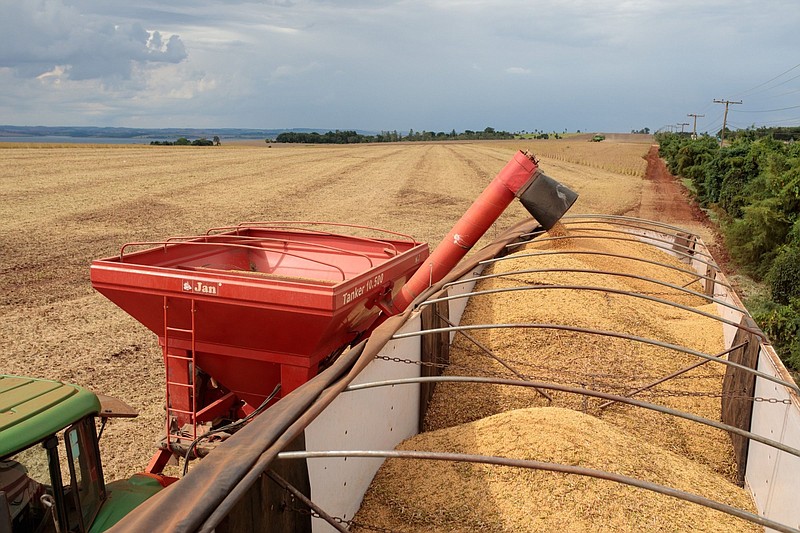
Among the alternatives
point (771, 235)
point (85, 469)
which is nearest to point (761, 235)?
point (771, 235)

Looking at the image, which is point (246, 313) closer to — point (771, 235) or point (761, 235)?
point (761, 235)

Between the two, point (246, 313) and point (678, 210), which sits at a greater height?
point (246, 313)

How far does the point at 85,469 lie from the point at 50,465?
376 mm

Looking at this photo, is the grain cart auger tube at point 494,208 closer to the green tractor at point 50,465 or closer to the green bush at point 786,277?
the green tractor at point 50,465

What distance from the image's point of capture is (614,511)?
4211mm

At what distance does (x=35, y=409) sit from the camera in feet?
11.4

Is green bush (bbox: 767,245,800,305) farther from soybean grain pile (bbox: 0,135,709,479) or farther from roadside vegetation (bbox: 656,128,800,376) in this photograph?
soybean grain pile (bbox: 0,135,709,479)

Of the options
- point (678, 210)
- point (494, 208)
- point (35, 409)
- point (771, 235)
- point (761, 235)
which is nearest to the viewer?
point (35, 409)

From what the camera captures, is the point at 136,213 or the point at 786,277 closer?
the point at 786,277

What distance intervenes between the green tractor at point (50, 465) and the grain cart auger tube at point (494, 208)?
3241mm

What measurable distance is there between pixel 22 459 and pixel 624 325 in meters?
6.83

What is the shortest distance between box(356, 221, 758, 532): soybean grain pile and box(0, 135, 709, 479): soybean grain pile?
325cm

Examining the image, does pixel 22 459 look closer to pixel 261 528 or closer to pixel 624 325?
pixel 261 528

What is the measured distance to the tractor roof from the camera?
10.6 ft
